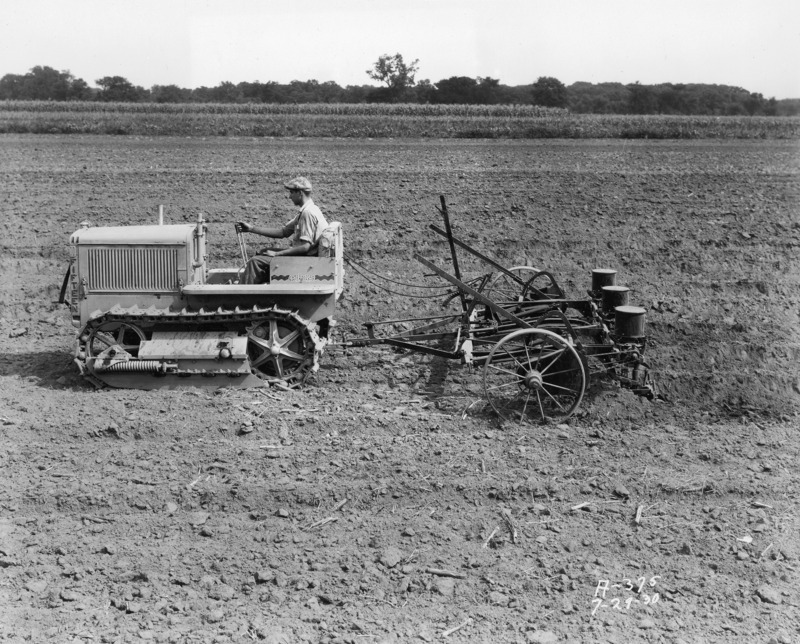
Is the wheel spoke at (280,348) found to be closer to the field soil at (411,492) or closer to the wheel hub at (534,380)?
the field soil at (411,492)

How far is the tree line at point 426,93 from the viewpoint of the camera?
4259cm

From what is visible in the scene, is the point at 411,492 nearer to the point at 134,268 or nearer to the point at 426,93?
the point at 134,268

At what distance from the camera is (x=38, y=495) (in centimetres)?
644

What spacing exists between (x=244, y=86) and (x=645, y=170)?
82.8 feet

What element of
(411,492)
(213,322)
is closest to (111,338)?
(213,322)

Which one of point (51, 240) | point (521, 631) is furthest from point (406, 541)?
point (51, 240)

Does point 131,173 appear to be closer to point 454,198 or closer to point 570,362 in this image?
point 454,198

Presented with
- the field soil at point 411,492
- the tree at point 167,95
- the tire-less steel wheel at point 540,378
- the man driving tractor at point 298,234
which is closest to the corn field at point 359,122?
the tree at point 167,95

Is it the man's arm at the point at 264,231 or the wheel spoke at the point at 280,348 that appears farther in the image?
the man's arm at the point at 264,231

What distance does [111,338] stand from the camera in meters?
8.55

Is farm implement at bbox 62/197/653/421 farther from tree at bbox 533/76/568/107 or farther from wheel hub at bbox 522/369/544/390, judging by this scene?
tree at bbox 533/76/568/107
